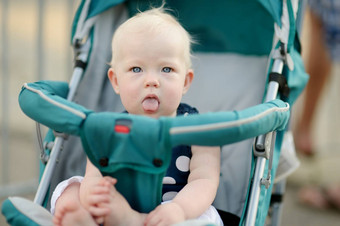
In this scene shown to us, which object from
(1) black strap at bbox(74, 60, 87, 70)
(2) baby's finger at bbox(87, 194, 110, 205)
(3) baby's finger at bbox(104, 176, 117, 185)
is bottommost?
(2) baby's finger at bbox(87, 194, 110, 205)

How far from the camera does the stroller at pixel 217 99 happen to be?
46.9 inches

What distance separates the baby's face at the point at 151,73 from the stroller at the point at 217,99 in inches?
9.2

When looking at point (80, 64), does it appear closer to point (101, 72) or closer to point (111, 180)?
point (101, 72)

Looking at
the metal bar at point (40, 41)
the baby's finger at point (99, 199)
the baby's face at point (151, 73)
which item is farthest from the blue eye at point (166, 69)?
the metal bar at point (40, 41)

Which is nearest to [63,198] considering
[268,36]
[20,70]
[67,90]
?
[67,90]

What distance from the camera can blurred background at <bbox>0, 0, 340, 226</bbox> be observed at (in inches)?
114

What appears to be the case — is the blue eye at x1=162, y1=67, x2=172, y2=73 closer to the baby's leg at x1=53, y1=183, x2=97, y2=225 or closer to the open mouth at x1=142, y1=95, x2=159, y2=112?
the open mouth at x1=142, y1=95, x2=159, y2=112

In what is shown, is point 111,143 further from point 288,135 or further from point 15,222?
point 288,135

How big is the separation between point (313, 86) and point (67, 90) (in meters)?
1.94

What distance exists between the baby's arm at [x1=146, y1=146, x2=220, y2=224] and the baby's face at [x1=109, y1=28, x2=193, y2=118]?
19 centimetres

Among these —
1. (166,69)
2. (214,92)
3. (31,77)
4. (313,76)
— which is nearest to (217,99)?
(214,92)

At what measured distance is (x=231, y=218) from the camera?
165cm

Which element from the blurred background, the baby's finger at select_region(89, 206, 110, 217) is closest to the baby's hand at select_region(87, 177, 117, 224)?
the baby's finger at select_region(89, 206, 110, 217)

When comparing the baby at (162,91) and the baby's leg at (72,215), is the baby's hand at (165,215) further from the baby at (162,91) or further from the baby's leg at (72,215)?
the baby's leg at (72,215)
